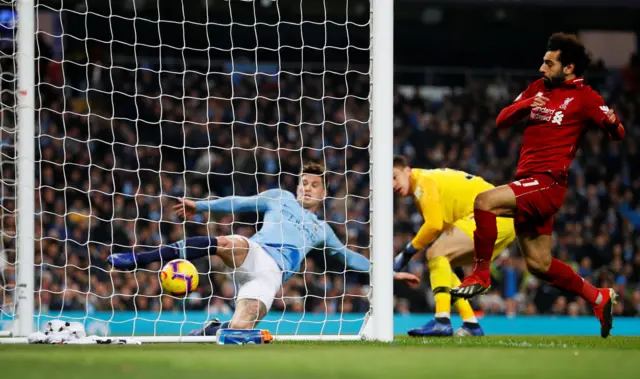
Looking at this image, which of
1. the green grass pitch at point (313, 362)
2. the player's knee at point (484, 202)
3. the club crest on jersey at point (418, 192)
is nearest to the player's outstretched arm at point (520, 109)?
the player's knee at point (484, 202)

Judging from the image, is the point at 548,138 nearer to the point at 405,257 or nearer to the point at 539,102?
the point at 539,102

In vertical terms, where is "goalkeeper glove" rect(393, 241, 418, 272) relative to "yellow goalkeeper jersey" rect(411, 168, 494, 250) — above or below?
below

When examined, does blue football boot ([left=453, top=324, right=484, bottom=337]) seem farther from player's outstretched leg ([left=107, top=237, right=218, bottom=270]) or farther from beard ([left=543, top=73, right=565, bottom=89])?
beard ([left=543, top=73, right=565, bottom=89])

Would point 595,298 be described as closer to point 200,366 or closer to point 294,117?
point 200,366

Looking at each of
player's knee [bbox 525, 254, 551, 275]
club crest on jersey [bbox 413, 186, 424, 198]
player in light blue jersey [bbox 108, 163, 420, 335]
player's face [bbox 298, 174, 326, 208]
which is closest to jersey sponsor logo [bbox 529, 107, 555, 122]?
player's knee [bbox 525, 254, 551, 275]

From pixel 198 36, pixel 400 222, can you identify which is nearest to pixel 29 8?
pixel 400 222

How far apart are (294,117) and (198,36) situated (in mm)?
3146

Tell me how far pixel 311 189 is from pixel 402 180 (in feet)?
2.68

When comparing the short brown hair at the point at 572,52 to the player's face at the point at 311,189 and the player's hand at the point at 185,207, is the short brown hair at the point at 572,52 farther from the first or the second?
the player's hand at the point at 185,207

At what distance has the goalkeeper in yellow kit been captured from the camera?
813 cm

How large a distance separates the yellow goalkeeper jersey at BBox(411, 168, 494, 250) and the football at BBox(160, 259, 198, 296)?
207cm

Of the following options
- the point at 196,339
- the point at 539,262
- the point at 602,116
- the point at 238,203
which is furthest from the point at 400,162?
the point at 196,339

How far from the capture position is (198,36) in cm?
1894

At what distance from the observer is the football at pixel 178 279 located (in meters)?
6.64
